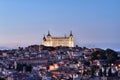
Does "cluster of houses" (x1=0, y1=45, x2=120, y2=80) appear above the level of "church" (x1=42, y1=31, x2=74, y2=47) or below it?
below

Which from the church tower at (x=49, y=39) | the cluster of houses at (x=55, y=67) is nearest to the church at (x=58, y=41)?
the church tower at (x=49, y=39)

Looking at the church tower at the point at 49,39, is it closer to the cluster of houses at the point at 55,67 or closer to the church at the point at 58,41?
the church at the point at 58,41

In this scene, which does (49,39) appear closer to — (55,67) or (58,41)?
(58,41)

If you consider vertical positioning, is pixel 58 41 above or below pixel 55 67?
above

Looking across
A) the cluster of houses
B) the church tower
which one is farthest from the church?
the cluster of houses

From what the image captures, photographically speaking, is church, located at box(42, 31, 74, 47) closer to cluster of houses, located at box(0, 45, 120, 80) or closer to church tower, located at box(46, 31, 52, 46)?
church tower, located at box(46, 31, 52, 46)

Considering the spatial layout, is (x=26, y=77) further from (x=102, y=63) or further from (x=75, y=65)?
(x=75, y=65)

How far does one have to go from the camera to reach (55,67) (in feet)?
162

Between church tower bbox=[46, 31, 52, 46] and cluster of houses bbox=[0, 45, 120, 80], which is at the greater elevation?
church tower bbox=[46, 31, 52, 46]

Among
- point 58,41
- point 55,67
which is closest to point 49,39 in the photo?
point 58,41

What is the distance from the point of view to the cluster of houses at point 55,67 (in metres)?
38.5

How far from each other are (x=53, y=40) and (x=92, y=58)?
118ft

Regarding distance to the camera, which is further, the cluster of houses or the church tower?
the church tower

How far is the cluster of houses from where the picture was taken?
3853 cm
